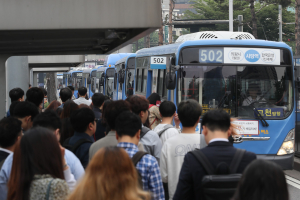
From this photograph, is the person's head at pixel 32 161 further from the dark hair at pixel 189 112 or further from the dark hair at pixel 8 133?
the dark hair at pixel 189 112

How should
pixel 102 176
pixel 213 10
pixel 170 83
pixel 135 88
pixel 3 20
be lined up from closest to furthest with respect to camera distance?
pixel 102 176, pixel 3 20, pixel 170 83, pixel 135 88, pixel 213 10

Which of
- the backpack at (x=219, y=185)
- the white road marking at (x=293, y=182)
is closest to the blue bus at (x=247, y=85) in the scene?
the white road marking at (x=293, y=182)

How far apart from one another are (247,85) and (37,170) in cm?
628

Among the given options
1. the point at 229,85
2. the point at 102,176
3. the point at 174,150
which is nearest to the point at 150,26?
the point at 229,85

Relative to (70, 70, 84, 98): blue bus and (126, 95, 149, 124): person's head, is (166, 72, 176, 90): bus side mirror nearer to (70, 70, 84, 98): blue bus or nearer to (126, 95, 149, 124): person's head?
(126, 95, 149, 124): person's head

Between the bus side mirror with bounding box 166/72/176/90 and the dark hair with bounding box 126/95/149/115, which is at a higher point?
the bus side mirror with bounding box 166/72/176/90

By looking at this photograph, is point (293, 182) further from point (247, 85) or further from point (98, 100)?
point (98, 100)

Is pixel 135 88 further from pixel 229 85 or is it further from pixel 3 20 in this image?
pixel 3 20

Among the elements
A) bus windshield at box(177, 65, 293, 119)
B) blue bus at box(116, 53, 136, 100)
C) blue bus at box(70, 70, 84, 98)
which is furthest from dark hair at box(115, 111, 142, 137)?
blue bus at box(70, 70, 84, 98)

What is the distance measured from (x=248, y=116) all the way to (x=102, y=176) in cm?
632

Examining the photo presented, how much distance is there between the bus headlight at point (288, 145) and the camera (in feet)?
26.6

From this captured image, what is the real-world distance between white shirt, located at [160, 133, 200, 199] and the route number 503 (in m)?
4.50

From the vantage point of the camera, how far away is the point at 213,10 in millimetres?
42750

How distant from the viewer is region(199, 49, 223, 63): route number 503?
8430 mm
